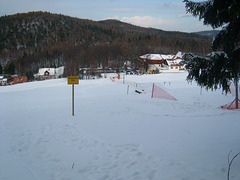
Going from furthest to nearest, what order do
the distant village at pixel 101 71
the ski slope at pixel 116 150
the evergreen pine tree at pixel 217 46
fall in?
1. the distant village at pixel 101 71
2. the evergreen pine tree at pixel 217 46
3. the ski slope at pixel 116 150

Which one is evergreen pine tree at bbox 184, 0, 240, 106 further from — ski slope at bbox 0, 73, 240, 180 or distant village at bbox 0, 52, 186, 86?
distant village at bbox 0, 52, 186, 86

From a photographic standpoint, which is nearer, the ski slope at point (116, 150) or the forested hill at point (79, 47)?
the ski slope at point (116, 150)

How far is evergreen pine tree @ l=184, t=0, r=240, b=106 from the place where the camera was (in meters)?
4.88

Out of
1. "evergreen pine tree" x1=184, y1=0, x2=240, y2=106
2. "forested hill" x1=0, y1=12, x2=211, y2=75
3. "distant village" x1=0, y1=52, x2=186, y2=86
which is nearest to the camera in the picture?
"evergreen pine tree" x1=184, y1=0, x2=240, y2=106

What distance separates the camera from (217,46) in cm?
560

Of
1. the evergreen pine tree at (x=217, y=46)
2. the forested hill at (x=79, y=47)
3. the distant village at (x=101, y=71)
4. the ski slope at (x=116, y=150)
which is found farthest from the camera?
the forested hill at (x=79, y=47)

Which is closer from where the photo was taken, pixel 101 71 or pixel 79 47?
pixel 101 71

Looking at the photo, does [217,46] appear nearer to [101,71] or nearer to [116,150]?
[116,150]

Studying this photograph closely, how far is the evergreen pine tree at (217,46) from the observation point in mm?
4879

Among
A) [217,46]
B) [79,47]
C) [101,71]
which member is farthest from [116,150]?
[79,47]

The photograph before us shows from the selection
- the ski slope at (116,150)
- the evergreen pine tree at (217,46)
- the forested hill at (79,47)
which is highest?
the forested hill at (79,47)

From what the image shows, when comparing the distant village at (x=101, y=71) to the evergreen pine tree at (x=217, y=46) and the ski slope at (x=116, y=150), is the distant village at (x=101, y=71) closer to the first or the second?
the ski slope at (x=116, y=150)

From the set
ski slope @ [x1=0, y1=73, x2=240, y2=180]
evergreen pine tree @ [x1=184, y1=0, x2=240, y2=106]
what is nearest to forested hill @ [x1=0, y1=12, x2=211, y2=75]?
ski slope @ [x1=0, y1=73, x2=240, y2=180]

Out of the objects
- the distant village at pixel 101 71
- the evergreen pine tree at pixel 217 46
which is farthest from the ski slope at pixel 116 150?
the distant village at pixel 101 71
